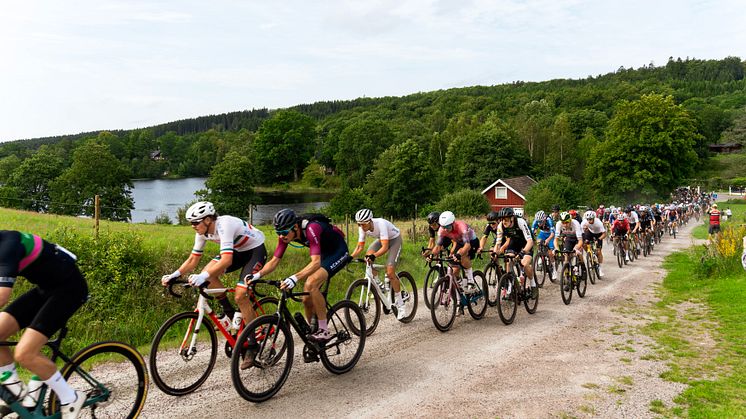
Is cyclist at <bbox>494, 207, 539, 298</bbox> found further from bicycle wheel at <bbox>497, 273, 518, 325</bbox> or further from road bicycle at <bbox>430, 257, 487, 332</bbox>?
road bicycle at <bbox>430, 257, 487, 332</bbox>

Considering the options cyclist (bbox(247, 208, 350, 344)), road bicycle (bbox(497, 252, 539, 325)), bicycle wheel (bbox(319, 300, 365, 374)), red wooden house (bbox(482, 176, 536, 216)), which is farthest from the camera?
red wooden house (bbox(482, 176, 536, 216))

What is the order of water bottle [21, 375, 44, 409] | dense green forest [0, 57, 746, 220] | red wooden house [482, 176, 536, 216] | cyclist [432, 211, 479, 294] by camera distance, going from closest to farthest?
1. water bottle [21, 375, 44, 409]
2. cyclist [432, 211, 479, 294]
3. dense green forest [0, 57, 746, 220]
4. red wooden house [482, 176, 536, 216]

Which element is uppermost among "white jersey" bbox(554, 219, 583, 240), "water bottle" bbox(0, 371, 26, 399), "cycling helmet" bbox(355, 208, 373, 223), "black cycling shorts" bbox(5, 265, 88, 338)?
"cycling helmet" bbox(355, 208, 373, 223)

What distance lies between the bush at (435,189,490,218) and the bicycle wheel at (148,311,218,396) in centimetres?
4143

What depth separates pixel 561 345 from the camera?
324 inches

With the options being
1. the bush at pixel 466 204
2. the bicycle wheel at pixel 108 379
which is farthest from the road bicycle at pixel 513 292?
the bush at pixel 466 204

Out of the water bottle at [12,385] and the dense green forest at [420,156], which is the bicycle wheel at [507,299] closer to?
the water bottle at [12,385]

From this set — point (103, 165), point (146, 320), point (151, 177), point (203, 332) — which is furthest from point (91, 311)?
point (151, 177)

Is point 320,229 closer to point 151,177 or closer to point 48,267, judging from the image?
point 48,267

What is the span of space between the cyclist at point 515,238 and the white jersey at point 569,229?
2461 millimetres

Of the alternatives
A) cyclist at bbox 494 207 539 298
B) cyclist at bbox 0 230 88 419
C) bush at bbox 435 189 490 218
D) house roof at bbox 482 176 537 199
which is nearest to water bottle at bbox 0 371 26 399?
cyclist at bbox 0 230 88 419

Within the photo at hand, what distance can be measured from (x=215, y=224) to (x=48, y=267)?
2221 millimetres

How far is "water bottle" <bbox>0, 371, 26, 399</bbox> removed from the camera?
4.16 metres

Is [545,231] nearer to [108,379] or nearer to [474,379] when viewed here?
[474,379]
